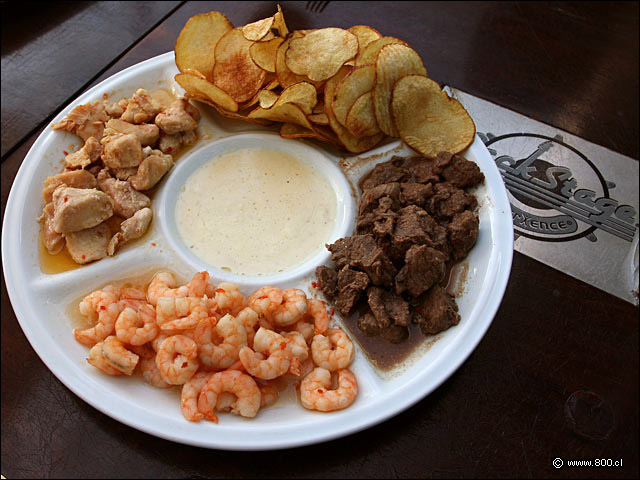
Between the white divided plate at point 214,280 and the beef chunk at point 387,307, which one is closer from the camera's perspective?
the white divided plate at point 214,280

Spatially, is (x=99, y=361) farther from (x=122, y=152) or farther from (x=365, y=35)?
(x=365, y=35)

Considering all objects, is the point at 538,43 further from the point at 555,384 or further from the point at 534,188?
the point at 555,384

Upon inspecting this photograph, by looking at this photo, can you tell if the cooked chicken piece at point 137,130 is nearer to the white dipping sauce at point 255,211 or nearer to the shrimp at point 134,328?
the white dipping sauce at point 255,211

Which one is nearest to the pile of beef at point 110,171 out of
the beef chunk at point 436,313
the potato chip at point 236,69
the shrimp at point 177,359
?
the potato chip at point 236,69

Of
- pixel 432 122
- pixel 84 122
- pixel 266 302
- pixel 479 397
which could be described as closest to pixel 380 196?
pixel 432 122

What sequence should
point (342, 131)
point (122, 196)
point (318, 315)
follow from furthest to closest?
point (342, 131)
point (122, 196)
point (318, 315)
